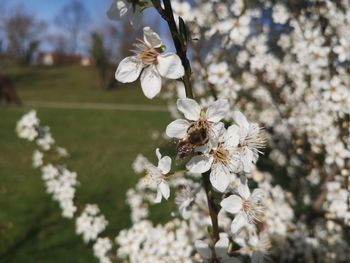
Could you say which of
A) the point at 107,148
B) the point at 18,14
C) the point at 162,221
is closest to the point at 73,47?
the point at 18,14

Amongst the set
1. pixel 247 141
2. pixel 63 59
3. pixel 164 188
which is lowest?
pixel 164 188

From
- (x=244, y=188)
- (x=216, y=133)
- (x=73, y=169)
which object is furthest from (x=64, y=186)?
(x=73, y=169)

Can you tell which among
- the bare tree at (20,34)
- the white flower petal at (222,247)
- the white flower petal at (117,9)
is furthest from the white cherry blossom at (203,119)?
the bare tree at (20,34)

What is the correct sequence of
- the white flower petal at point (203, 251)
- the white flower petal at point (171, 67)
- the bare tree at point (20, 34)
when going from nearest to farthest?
the white flower petal at point (171, 67)
the white flower petal at point (203, 251)
the bare tree at point (20, 34)

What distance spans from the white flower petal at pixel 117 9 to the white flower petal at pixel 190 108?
0.32 m

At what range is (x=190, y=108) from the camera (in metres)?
1.32

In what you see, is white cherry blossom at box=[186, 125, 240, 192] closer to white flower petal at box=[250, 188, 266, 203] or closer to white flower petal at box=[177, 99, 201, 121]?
white flower petal at box=[177, 99, 201, 121]

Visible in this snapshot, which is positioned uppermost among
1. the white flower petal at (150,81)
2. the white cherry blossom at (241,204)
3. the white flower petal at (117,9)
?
the white flower petal at (117,9)

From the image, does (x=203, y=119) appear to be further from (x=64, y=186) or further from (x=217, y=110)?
(x=64, y=186)

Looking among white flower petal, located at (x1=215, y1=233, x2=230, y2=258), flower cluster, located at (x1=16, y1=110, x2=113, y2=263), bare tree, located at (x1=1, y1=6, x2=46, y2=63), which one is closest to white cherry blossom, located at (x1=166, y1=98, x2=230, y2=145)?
white flower petal, located at (x1=215, y1=233, x2=230, y2=258)

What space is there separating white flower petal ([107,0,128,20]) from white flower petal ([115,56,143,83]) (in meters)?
0.13

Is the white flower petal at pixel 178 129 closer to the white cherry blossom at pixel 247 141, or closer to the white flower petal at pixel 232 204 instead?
the white cherry blossom at pixel 247 141

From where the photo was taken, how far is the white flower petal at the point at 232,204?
58.4 inches

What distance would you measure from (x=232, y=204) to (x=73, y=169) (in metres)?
8.13
